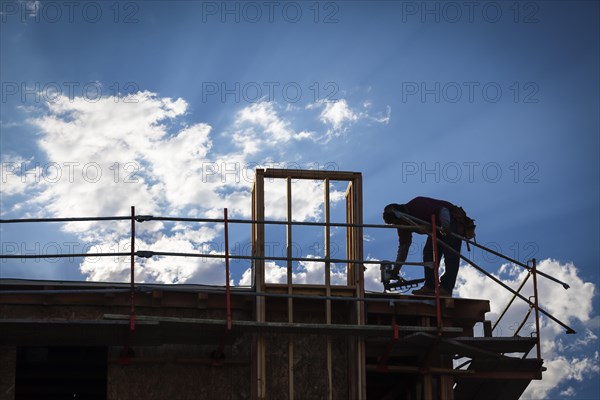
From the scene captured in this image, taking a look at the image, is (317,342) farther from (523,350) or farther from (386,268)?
(523,350)

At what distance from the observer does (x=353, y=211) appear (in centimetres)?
1652

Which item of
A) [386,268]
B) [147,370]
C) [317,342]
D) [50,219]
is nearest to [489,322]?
[386,268]

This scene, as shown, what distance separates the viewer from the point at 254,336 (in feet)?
50.7

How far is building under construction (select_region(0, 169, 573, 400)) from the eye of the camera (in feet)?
48.8

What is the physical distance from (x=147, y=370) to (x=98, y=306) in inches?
47.0

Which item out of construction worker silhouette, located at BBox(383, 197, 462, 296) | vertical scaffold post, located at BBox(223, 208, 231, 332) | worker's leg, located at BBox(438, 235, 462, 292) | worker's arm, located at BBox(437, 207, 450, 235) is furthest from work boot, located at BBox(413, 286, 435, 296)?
vertical scaffold post, located at BBox(223, 208, 231, 332)

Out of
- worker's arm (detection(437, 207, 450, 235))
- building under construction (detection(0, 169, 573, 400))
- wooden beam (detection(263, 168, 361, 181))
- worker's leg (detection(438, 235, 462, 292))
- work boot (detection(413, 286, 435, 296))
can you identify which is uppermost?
wooden beam (detection(263, 168, 361, 181))

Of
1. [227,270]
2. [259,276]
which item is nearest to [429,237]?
[259,276]

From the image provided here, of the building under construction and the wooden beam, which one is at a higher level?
the wooden beam

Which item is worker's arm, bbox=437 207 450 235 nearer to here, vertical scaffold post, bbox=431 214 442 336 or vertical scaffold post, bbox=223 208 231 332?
vertical scaffold post, bbox=431 214 442 336

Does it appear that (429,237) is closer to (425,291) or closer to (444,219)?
(444,219)

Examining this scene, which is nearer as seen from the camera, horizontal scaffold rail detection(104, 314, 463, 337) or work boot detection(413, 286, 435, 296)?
horizontal scaffold rail detection(104, 314, 463, 337)

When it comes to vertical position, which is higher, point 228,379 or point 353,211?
point 353,211

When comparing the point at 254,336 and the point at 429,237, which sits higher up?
the point at 429,237
